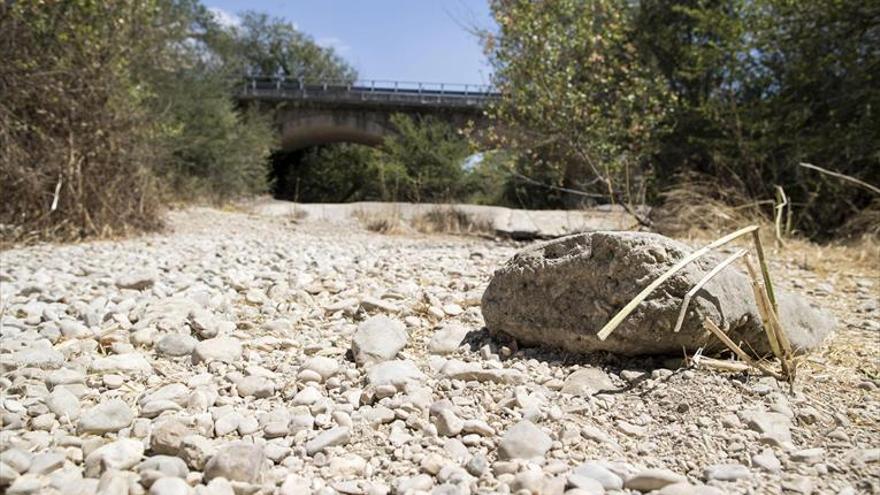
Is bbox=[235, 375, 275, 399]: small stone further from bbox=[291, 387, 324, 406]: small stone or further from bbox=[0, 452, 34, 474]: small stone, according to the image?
bbox=[0, 452, 34, 474]: small stone

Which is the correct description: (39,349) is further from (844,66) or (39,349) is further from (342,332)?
(844,66)

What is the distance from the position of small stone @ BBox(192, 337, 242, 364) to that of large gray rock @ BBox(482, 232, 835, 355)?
97 centimetres

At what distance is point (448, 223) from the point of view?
26.2 ft

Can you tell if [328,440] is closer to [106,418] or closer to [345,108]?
[106,418]

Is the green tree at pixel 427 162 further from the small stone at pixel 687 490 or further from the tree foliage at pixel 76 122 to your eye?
the small stone at pixel 687 490

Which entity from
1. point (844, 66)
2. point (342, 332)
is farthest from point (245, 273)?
point (844, 66)

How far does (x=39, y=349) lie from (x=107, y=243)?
3.75 meters

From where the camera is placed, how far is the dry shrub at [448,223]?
7.75 metres

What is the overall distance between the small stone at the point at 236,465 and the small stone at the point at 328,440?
5.6 inches

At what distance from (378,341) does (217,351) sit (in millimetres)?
592

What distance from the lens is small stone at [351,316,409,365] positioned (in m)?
2.07

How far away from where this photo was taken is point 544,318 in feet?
6.97

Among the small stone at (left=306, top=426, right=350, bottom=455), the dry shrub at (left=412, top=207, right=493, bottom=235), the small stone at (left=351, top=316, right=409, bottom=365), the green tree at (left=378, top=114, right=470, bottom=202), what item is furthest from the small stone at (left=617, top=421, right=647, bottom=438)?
the green tree at (left=378, top=114, right=470, bottom=202)

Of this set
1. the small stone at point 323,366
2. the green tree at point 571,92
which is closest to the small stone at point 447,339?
the small stone at point 323,366
